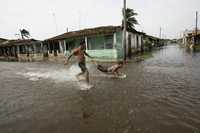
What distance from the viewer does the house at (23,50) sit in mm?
26000

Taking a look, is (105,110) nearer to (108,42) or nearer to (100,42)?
(108,42)

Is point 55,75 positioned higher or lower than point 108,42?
lower

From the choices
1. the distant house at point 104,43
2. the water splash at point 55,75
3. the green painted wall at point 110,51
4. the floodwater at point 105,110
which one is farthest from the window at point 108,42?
the floodwater at point 105,110

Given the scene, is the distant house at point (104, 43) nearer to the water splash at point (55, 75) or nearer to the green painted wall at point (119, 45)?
the green painted wall at point (119, 45)

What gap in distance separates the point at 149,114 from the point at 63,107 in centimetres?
258

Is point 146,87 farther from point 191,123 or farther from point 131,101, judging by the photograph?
point 191,123

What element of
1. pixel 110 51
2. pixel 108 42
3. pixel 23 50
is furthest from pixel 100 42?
pixel 23 50

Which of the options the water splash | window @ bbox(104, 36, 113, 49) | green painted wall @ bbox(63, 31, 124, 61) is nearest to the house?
green painted wall @ bbox(63, 31, 124, 61)

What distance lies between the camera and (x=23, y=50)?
3322 centimetres

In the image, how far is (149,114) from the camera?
4102mm

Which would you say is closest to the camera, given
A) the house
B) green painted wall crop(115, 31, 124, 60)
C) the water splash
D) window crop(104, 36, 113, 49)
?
the water splash

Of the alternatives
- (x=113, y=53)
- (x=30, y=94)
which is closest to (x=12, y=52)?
(x=113, y=53)

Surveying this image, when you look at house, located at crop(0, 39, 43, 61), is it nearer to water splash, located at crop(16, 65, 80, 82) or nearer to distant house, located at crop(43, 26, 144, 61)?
distant house, located at crop(43, 26, 144, 61)

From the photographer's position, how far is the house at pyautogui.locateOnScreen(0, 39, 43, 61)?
26.0m
